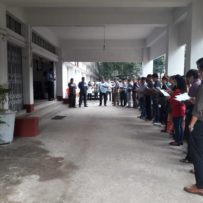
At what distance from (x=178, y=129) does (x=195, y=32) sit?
10.0 feet

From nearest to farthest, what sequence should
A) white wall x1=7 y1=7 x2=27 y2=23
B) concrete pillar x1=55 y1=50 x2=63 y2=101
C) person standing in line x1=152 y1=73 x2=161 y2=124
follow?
white wall x1=7 y1=7 x2=27 y2=23, person standing in line x1=152 y1=73 x2=161 y2=124, concrete pillar x1=55 y1=50 x2=63 y2=101

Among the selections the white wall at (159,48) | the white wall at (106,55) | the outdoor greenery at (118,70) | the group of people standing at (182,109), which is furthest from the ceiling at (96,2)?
the outdoor greenery at (118,70)

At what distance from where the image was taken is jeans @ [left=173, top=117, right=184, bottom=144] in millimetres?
5628

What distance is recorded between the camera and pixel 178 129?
5691 millimetres

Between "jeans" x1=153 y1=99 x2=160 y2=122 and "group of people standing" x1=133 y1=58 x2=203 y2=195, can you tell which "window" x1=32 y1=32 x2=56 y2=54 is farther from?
"jeans" x1=153 y1=99 x2=160 y2=122

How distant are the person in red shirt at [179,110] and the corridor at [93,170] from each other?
0.92ft

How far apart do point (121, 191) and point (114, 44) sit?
14128 millimetres

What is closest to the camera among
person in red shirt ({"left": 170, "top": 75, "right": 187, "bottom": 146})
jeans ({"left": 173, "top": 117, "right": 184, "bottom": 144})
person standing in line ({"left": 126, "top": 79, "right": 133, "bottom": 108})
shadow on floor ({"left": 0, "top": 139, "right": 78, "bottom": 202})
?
shadow on floor ({"left": 0, "top": 139, "right": 78, "bottom": 202})

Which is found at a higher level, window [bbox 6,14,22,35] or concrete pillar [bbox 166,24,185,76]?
window [bbox 6,14,22,35]

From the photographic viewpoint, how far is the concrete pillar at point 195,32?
7.30 m

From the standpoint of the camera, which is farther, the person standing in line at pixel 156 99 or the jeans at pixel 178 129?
the person standing in line at pixel 156 99

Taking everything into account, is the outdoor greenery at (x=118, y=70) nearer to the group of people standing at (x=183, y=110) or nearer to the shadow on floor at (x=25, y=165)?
the group of people standing at (x=183, y=110)

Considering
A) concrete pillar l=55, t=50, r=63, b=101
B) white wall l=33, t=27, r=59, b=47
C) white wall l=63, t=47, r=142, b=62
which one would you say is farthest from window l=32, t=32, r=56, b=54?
white wall l=63, t=47, r=142, b=62

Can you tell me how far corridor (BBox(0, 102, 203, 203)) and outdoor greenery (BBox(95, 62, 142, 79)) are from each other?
23.6 m
